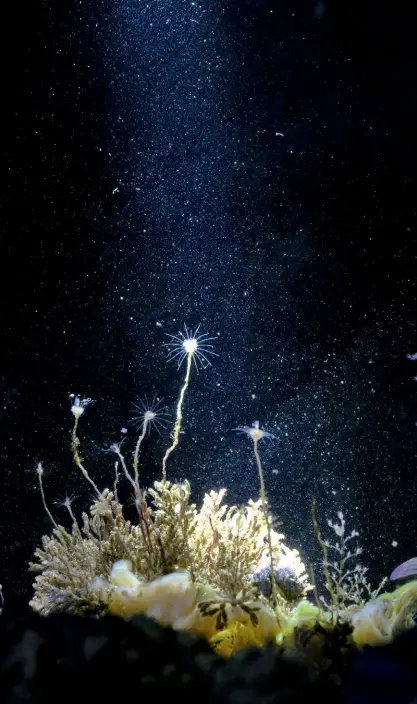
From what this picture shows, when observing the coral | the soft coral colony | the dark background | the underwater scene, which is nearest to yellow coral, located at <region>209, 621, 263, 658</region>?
the soft coral colony

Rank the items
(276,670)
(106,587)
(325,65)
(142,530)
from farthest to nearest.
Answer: (325,65), (142,530), (106,587), (276,670)

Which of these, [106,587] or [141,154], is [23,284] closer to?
[141,154]

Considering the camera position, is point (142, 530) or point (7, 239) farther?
point (7, 239)

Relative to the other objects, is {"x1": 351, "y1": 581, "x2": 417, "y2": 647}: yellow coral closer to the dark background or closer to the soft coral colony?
the soft coral colony

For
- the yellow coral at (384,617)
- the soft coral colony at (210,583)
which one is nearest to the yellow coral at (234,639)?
the soft coral colony at (210,583)

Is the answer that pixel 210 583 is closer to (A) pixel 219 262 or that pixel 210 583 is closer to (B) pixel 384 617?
(B) pixel 384 617

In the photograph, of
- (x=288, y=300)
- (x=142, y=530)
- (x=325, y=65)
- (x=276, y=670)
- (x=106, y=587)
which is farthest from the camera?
(x=288, y=300)

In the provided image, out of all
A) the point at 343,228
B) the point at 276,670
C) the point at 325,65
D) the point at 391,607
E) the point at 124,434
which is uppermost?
the point at 325,65

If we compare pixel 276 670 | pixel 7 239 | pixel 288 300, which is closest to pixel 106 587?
pixel 276 670
